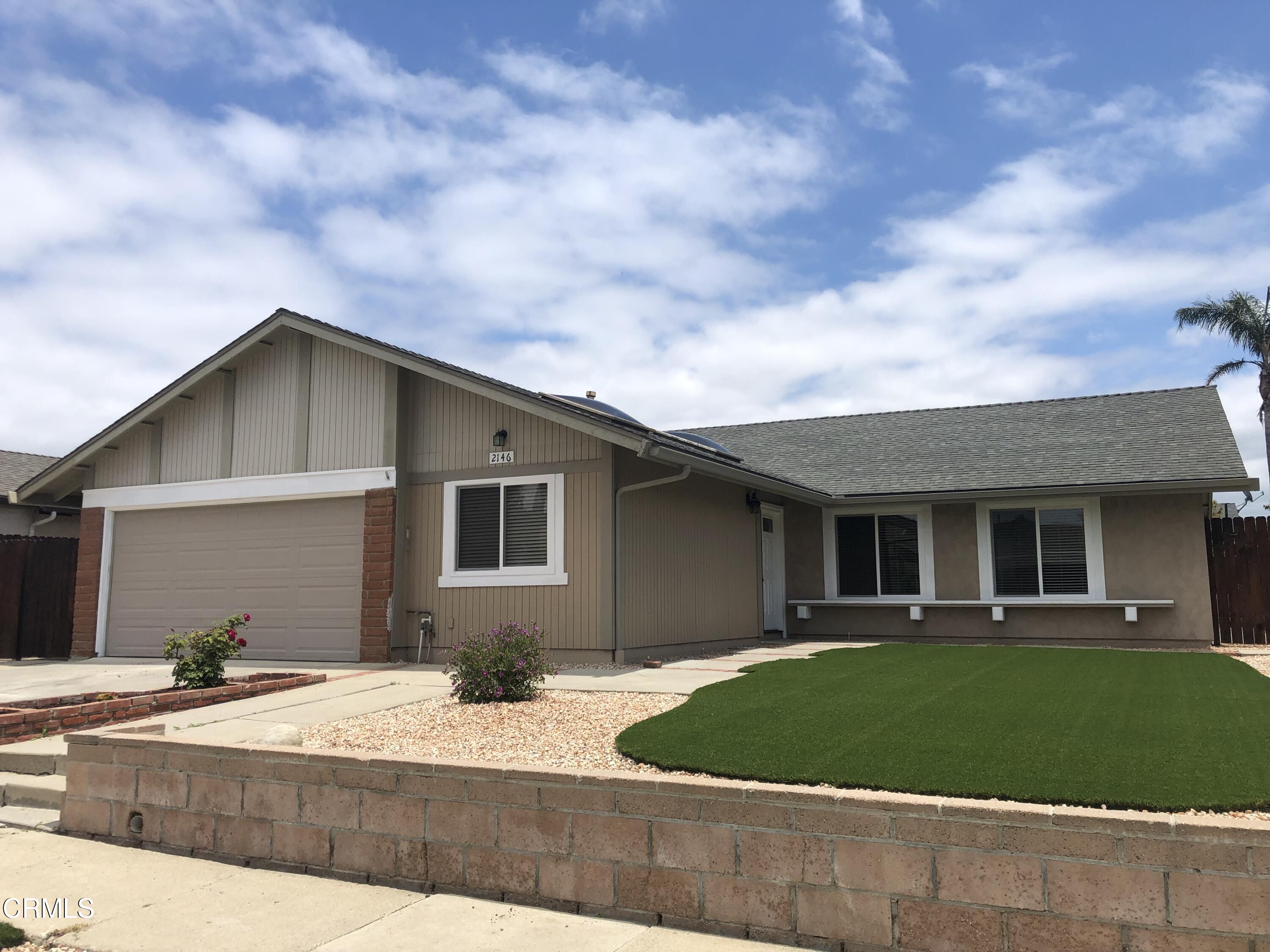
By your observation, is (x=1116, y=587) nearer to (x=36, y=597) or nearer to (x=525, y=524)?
(x=525, y=524)

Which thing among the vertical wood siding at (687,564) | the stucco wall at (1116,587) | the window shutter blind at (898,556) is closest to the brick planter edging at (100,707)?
the vertical wood siding at (687,564)

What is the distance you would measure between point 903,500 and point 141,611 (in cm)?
1212

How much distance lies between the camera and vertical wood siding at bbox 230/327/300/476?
43.5ft

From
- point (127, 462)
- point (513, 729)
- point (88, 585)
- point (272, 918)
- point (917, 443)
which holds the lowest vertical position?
point (272, 918)

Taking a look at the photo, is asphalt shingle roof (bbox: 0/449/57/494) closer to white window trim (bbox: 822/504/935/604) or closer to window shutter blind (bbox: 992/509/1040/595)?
white window trim (bbox: 822/504/935/604)

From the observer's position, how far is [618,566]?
11031 millimetres

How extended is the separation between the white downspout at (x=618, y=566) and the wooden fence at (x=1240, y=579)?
31.2ft

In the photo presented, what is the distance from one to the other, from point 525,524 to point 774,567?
6.26 meters

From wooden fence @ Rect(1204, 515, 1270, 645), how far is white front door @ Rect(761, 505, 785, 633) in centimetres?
672

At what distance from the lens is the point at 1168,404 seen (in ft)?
56.6

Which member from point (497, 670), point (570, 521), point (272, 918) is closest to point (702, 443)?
point (570, 521)

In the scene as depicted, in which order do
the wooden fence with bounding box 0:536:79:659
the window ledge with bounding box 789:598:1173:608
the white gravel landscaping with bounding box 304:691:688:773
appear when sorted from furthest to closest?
1. the wooden fence with bounding box 0:536:79:659
2. the window ledge with bounding box 789:598:1173:608
3. the white gravel landscaping with bounding box 304:691:688:773

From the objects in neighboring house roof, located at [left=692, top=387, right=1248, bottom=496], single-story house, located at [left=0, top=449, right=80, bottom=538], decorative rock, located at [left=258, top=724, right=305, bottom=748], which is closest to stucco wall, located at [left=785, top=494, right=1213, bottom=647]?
neighboring house roof, located at [left=692, top=387, right=1248, bottom=496]

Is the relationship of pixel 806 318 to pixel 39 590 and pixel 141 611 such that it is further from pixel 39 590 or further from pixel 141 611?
pixel 39 590
